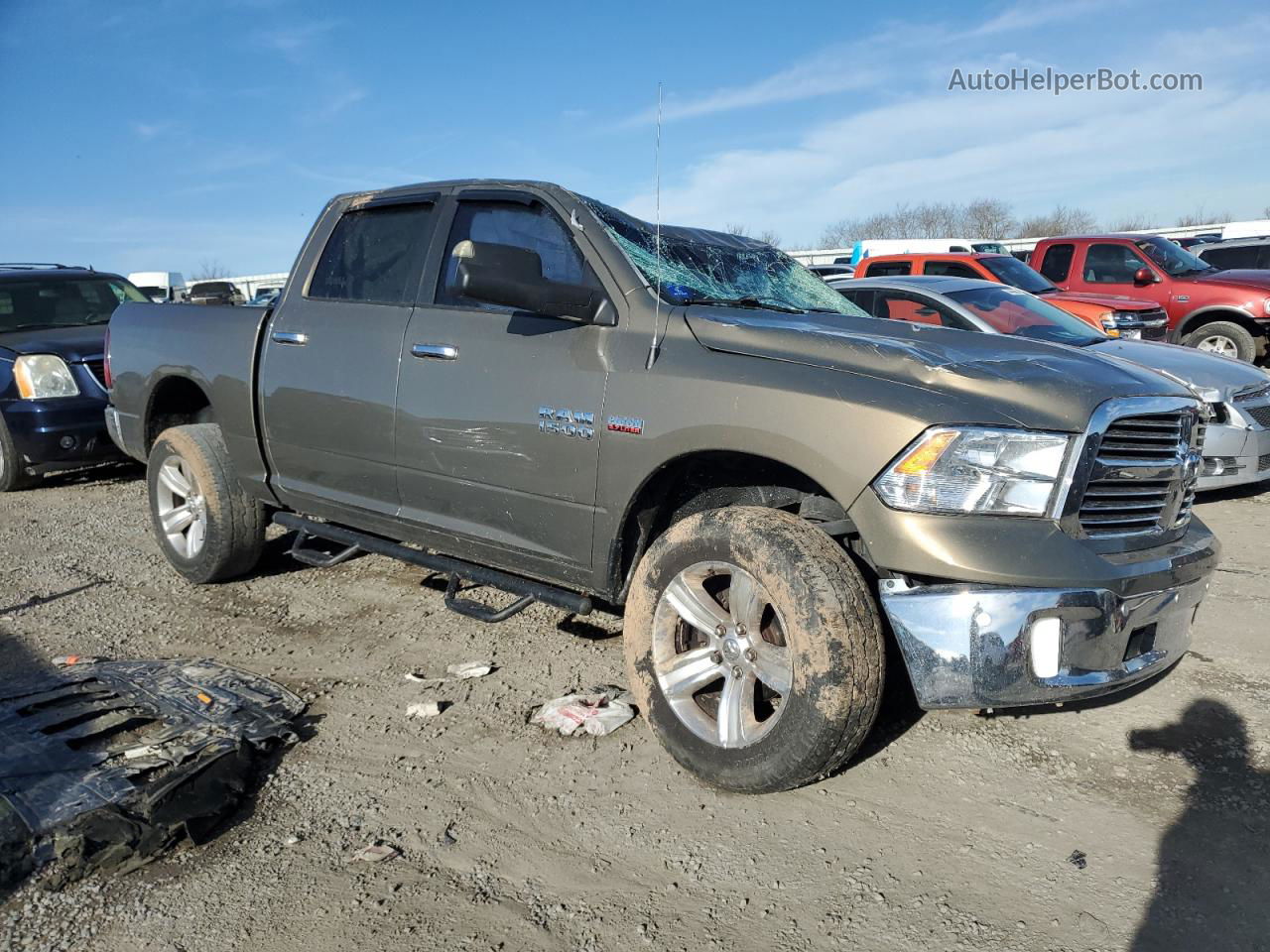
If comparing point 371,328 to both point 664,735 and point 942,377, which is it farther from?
point 942,377

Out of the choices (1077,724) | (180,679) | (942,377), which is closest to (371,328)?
(180,679)

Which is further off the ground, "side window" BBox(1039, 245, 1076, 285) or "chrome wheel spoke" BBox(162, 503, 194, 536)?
"side window" BBox(1039, 245, 1076, 285)

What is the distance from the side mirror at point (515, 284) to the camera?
3078mm

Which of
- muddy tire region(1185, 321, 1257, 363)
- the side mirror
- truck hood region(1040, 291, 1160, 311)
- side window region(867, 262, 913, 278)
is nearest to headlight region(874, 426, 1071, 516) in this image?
the side mirror

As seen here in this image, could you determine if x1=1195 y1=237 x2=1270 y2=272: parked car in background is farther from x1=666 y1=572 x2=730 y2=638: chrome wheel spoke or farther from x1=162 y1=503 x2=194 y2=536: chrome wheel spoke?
x1=162 y1=503 x2=194 y2=536: chrome wheel spoke

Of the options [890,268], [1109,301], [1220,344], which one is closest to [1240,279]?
[1220,344]

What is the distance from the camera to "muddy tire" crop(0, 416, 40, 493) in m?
7.54

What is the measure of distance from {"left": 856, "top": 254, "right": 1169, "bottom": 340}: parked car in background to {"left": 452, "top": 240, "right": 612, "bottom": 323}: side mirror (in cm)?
651

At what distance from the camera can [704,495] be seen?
334 centimetres

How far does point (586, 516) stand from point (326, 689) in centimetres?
132

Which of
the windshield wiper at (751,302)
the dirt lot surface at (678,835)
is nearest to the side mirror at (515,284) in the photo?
the windshield wiper at (751,302)

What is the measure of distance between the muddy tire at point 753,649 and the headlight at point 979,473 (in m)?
0.34

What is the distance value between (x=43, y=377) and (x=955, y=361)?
7.17m

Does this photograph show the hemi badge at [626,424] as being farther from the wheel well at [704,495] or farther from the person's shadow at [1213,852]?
the person's shadow at [1213,852]
